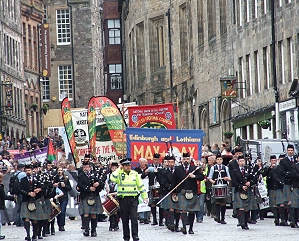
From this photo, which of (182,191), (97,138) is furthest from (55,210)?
(97,138)

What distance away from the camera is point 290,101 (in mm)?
45812

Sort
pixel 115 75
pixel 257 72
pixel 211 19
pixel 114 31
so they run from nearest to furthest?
pixel 257 72 < pixel 211 19 < pixel 115 75 < pixel 114 31

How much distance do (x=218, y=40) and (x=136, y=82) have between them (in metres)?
22.0

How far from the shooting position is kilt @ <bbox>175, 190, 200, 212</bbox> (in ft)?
97.0

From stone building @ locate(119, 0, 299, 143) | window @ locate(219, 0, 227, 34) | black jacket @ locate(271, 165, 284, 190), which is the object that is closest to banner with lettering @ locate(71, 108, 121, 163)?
stone building @ locate(119, 0, 299, 143)

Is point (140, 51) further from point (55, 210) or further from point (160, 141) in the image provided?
point (55, 210)

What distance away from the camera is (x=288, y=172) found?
98.2 ft

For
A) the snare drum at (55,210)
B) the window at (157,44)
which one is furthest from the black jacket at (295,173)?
the window at (157,44)

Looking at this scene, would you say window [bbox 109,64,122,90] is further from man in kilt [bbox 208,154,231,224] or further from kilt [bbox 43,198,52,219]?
kilt [bbox 43,198,52,219]

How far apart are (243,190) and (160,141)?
6.90 m

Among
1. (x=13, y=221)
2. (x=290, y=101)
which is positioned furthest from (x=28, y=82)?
(x=13, y=221)

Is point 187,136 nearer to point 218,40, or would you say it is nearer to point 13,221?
point 13,221

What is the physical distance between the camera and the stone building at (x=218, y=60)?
47.5m

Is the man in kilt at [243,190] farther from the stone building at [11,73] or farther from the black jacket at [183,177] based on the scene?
the stone building at [11,73]
